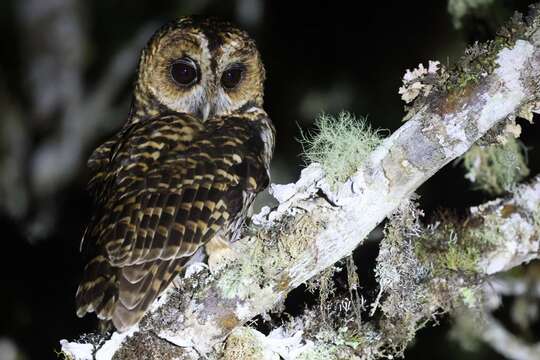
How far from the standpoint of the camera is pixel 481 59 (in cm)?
225

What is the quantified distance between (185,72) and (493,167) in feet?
4.33

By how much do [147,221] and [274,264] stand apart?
39 centimetres

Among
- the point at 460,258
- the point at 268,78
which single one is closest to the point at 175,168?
the point at 460,258

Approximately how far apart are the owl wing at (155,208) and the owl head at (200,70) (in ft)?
0.65

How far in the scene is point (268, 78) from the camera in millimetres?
5258

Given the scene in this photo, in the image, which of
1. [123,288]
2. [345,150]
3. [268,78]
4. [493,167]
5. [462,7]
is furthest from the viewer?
[268,78]

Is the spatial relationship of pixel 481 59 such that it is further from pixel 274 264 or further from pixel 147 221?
pixel 147 221

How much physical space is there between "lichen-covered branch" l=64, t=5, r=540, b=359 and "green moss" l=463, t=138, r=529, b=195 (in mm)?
824

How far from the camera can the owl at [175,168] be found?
2.23m

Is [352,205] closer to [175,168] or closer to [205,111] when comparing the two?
[175,168]

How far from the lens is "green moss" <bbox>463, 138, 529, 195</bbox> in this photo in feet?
10.2

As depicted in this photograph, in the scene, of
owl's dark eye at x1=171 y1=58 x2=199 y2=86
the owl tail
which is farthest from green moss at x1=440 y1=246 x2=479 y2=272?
owl's dark eye at x1=171 y1=58 x2=199 y2=86

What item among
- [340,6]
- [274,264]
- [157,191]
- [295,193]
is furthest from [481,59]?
[340,6]

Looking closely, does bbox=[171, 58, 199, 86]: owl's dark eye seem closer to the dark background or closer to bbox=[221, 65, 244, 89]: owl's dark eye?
bbox=[221, 65, 244, 89]: owl's dark eye
